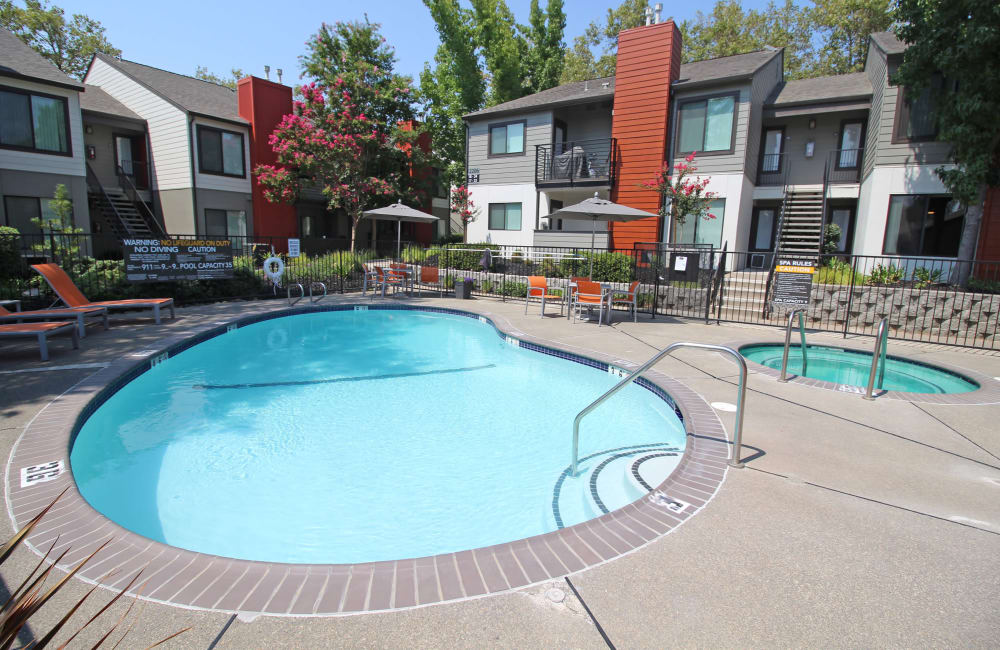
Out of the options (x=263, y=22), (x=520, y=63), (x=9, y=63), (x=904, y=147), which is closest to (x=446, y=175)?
(x=520, y=63)

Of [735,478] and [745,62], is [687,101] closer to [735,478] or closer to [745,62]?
[745,62]

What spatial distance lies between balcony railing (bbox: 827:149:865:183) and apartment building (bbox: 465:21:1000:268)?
4 centimetres

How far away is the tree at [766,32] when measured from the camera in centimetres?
3094

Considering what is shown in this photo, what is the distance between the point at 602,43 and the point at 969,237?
112ft

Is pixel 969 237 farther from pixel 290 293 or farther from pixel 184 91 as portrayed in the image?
pixel 184 91

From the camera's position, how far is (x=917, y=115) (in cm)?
1311

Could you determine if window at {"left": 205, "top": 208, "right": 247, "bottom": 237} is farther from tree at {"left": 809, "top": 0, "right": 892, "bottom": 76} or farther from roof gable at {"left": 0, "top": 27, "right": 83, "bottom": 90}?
tree at {"left": 809, "top": 0, "right": 892, "bottom": 76}

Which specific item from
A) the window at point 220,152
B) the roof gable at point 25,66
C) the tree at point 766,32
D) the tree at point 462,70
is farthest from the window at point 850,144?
the roof gable at point 25,66

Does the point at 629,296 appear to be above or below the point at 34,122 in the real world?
below

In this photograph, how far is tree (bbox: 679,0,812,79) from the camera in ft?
102

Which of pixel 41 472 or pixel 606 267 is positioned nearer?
pixel 41 472

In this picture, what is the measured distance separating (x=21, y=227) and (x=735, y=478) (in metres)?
21.1

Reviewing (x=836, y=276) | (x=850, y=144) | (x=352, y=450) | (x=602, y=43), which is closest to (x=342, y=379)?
(x=352, y=450)

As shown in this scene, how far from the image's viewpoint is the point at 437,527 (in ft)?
13.4
